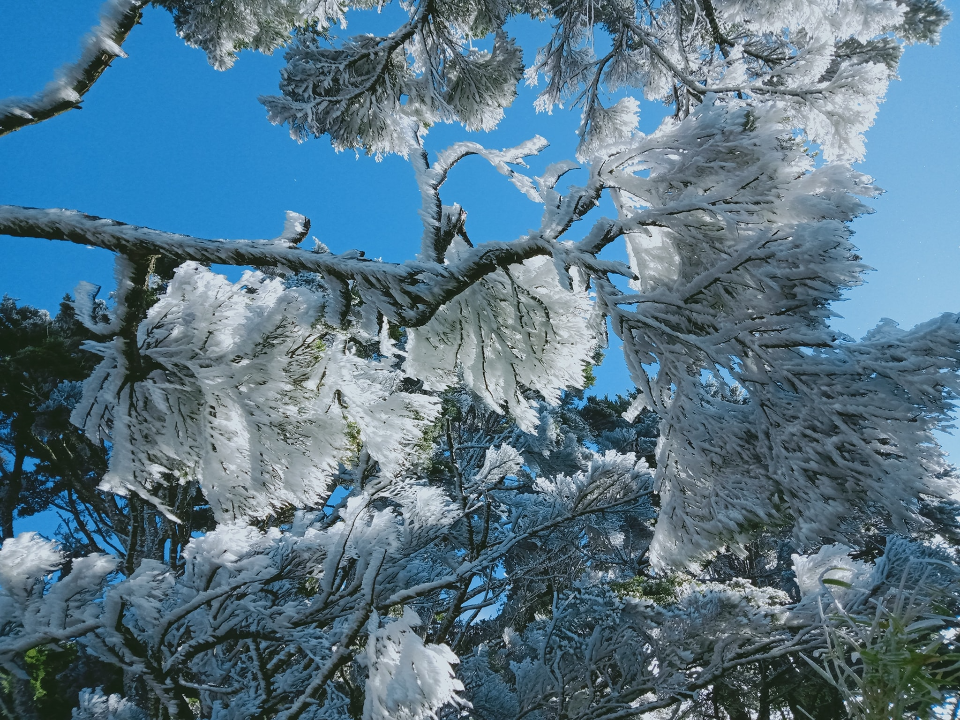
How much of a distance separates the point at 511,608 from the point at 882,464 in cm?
868

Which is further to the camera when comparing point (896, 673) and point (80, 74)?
point (80, 74)

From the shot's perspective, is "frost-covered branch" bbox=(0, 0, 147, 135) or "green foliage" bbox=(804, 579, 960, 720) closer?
"green foliage" bbox=(804, 579, 960, 720)

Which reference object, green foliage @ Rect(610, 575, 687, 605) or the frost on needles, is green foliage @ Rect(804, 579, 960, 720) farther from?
green foliage @ Rect(610, 575, 687, 605)

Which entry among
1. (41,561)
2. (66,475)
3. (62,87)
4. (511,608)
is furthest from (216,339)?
(511,608)

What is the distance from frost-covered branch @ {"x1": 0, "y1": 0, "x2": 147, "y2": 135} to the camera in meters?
2.06

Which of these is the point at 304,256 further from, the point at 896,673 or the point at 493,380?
the point at 896,673

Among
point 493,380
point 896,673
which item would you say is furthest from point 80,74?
point 896,673

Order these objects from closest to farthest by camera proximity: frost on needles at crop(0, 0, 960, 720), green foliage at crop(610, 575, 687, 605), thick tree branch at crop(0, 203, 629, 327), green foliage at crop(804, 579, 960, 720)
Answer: green foliage at crop(804, 579, 960, 720), frost on needles at crop(0, 0, 960, 720), thick tree branch at crop(0, 203, 629, 327), green foliage at crop(610, 575, 687, 605)

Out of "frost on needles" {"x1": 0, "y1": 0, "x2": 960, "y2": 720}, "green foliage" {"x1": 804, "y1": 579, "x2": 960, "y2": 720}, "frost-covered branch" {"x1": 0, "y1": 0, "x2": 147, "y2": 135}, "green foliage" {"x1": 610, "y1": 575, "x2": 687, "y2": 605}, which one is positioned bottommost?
"green foliage" {"x1": 610, "y1": 575, "x2": 687, "y2": 605}

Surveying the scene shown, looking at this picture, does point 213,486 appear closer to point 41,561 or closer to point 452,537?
point 41,561

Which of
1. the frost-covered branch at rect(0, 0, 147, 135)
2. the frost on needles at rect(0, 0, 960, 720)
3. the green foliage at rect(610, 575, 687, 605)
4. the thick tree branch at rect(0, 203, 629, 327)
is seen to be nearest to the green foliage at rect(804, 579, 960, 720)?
the frost on needles at rect(0, 0, 960, 720)

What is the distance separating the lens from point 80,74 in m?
2.13

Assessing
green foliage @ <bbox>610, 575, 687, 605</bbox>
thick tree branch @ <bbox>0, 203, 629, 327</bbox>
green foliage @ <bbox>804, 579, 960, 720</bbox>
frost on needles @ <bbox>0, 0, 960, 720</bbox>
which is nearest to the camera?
green foliage @ <bbox>804, 579, 960, 720</bbox>

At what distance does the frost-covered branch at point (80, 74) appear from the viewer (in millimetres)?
2059
